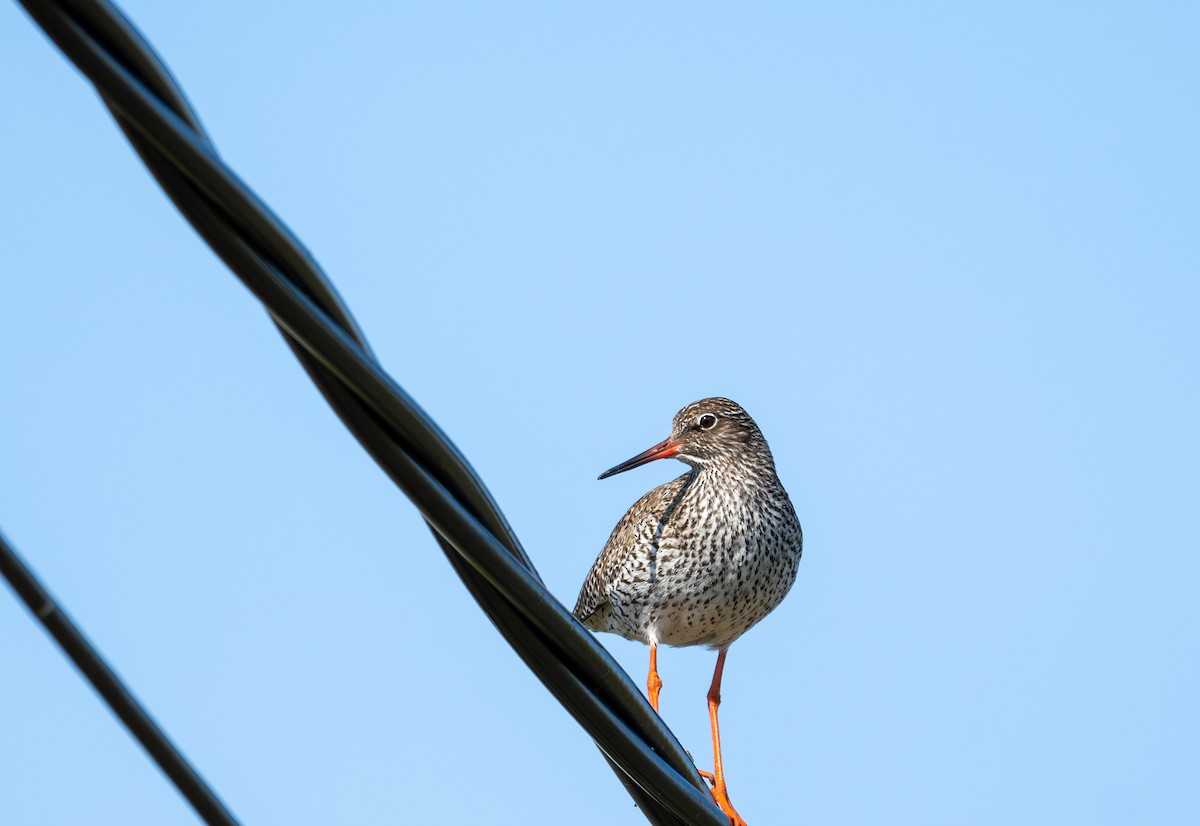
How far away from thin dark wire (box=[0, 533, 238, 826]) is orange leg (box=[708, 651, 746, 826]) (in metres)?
7.84

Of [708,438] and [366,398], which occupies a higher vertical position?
[708,438]

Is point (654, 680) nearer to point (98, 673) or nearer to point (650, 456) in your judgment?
point (650, 456)

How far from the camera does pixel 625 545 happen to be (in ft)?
35.4

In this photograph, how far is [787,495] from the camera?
1091 centimetres

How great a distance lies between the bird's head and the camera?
11.0 meters

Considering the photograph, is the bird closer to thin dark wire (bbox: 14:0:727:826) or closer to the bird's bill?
the bird's bill

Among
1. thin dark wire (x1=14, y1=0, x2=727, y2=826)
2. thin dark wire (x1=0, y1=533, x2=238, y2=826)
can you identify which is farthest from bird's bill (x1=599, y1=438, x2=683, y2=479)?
thin dark wire (x1=0, y1=533, x2=238, y2=826)

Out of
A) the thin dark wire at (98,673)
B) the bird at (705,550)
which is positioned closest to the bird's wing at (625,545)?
the bird at (705,550)

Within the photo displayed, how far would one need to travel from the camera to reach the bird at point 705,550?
1024cm

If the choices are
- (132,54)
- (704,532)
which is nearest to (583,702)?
(132,54)

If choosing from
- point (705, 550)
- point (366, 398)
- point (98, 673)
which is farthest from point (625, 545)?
point (98, 673)

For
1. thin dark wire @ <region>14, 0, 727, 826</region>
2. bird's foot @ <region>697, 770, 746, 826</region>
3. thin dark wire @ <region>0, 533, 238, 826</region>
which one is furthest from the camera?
bird's foot @ <region>697, 770, 746, 826</region>

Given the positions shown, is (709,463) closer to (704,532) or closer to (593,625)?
(704,532)

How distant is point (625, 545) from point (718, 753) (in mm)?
1628
